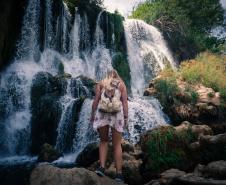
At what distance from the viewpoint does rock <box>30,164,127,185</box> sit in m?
5.67

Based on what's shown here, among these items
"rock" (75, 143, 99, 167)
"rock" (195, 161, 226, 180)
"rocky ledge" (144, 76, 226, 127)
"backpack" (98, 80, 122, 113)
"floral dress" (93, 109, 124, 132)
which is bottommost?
"rock" (195, 161, 226, 180)

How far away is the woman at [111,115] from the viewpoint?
6668mm

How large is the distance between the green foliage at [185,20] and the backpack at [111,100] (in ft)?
72.7

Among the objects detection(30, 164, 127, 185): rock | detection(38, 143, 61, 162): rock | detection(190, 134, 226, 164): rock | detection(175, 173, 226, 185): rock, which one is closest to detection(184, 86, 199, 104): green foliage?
detection(38, 143, 61, 162): rock

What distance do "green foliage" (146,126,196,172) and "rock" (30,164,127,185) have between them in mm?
3457

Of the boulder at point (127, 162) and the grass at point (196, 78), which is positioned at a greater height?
the grass at point (196, 78)

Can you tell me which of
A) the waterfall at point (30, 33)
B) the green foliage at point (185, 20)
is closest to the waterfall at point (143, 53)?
the green foliage at point (185, 20)

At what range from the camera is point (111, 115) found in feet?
22.0

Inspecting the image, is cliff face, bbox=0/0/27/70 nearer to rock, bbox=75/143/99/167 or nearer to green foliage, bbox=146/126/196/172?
rock, bbox=75/143/99/167

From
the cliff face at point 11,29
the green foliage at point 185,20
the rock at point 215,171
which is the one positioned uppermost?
the green foliage at point 185,20

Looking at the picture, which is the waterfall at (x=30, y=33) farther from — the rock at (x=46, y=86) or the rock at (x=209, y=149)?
the rock at (x=209, y=149)

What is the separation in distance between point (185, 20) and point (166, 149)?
22.5m

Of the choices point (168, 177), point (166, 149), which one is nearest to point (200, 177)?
point (168, 177)

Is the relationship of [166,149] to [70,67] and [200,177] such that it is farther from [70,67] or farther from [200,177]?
[70,67]
